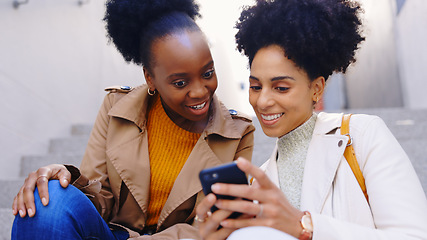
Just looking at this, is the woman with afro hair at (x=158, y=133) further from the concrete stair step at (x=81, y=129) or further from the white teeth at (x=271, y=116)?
the concrete stair step at (x=81, y=129)

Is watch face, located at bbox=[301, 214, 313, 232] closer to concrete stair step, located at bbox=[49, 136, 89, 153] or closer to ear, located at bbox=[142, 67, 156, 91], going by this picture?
ear, located at bbox=[142, 67, 156, 91]

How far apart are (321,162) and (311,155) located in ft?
0.23

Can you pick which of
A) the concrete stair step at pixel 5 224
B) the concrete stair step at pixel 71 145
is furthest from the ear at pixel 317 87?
the concrete stair step at pixel 71 145

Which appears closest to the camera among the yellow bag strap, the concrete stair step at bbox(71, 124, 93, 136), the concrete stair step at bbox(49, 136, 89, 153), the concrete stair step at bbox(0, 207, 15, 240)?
the yellow bag strap

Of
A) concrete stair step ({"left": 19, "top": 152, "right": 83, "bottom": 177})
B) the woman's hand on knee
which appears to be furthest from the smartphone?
concrete stair step ({"left": 19, "top": 152, "right": 83, "bottom": 177})

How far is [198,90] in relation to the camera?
68.7 inches

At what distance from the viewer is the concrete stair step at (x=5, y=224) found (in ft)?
7.47

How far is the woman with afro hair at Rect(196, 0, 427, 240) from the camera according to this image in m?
1.11

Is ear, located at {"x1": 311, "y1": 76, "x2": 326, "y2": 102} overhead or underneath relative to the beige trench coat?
overhead

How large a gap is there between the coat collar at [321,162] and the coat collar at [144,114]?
0.45 m

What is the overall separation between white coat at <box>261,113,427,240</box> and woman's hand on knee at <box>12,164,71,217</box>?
0.87 metres

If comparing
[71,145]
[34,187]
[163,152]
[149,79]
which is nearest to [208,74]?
[149,79]

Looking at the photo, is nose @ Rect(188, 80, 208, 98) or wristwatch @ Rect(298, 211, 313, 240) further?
nose @ Rect(188, 80, 208, 98)

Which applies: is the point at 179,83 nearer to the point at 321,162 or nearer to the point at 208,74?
the point at 208,74
